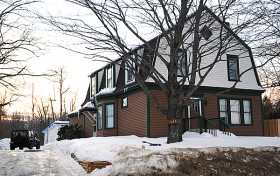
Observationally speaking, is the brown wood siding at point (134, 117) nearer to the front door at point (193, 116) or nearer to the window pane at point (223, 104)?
the front door at point (193, 116)

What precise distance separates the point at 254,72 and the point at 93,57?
14721 mm

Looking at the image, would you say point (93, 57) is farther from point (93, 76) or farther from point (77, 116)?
point (77, 116)

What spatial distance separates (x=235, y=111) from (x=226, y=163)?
14539 mm

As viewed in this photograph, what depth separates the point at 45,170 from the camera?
1047 centimetres

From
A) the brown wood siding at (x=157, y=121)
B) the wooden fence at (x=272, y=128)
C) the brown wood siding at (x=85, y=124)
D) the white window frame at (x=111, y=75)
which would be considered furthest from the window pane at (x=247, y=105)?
the brown wood siding at (x=85, y=124)

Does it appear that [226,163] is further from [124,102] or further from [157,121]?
[124,102]

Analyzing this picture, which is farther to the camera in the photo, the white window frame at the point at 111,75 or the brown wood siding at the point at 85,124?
the brown wood siding at the point at 85,124

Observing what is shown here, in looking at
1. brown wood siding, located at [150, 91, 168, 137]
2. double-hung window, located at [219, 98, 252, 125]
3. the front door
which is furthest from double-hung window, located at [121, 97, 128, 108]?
double-hung window, located at [219, 98, 252, 125]

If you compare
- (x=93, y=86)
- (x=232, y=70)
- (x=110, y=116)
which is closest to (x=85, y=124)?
(x=93, y=86)

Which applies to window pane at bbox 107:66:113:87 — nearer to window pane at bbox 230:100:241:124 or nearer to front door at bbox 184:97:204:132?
front door at bbox 184:97:204:132

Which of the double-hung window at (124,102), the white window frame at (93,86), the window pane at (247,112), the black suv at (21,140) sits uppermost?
the white window frame at (93,86)

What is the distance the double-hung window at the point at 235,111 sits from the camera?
2258cm

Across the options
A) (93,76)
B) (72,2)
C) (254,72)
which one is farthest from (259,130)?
(72,2)

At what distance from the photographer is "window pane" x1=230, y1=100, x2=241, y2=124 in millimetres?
22766
